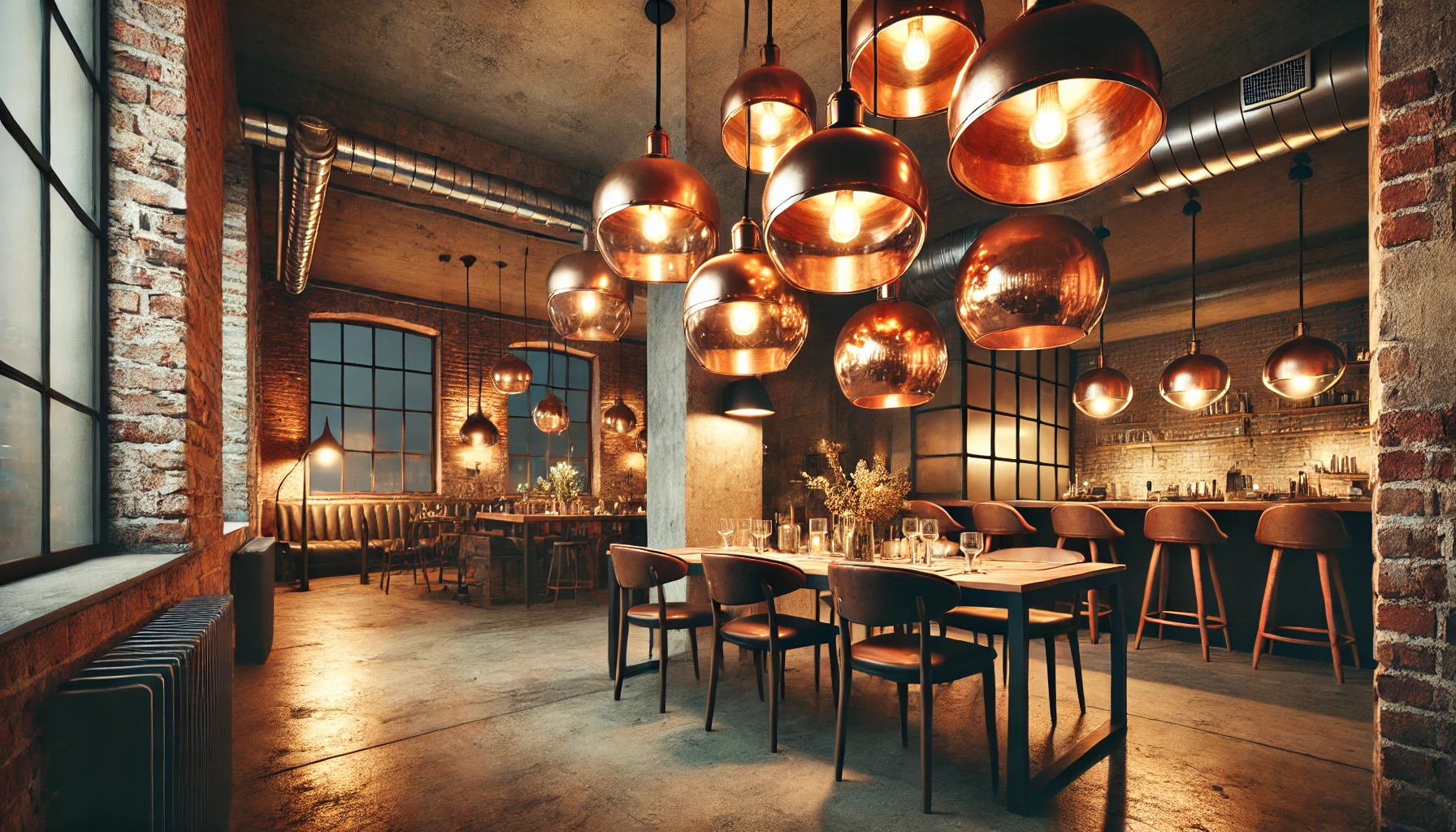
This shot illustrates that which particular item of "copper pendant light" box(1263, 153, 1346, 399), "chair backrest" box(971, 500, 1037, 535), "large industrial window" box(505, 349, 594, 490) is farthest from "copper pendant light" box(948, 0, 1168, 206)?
Result: "large industrial window" box(505, 349, 594, 490)

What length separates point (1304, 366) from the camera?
5348mm

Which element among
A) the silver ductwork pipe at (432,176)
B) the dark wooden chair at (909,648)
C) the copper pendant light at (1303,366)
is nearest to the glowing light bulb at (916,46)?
the dark wooden chair at (909,648)

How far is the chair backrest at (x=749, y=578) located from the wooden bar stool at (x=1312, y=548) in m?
3.41

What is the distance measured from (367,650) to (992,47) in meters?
5.46

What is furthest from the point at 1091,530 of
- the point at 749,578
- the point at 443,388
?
the point at 443,388

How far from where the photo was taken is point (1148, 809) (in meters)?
2.60

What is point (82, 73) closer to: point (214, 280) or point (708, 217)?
point (214, 280)

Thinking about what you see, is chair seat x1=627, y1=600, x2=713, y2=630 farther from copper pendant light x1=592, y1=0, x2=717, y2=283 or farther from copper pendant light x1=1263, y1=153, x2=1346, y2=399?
copper pendant light x1=1263, y1=153, x2=1346, y2=399

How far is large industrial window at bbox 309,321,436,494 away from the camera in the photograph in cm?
1076

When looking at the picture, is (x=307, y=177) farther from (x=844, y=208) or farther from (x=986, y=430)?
(x=986, y=430)

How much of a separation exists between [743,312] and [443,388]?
9.78 metres

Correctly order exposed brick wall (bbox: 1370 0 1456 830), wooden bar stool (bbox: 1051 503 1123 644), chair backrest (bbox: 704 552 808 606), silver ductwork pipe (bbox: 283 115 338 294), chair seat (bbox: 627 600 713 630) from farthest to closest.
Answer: wooden bar stool (bbox: 1051 503 1123 644) → silver ductwork pipe (bbox: 283 115 338 294) → chair seat (bbox: 627 600 713 630) → chair backrest (bbox: 704 552 808 606) → exposed brick wall (bbox: 1370 0 1456 830)

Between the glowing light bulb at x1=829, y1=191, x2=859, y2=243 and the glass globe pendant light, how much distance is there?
257 millimetres

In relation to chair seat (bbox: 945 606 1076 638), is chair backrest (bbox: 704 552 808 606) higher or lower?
higher
